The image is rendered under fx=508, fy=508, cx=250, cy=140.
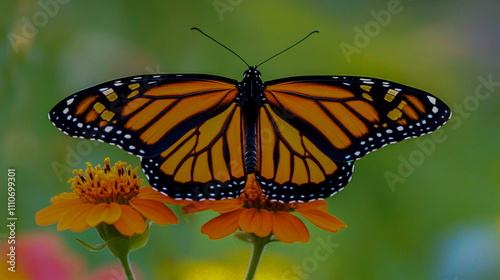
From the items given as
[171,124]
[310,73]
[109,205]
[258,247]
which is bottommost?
[258,247]

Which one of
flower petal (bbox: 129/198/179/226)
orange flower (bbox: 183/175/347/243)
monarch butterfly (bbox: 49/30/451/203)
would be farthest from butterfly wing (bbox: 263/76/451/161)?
flower petal (bbox: 129/198/179/226)

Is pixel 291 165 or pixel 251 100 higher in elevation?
pixel 251 100

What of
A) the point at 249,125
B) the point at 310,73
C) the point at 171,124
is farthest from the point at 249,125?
the point at 310,73

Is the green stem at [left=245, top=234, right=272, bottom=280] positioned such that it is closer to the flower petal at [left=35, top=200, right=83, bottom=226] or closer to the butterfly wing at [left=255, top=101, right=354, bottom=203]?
the butterfly wing at [left=255, top=101, right=354, bottom=203]

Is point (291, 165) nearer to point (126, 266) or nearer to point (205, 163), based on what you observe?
point (205, 163)

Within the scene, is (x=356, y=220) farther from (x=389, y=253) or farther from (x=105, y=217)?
(x=105, y=217)
